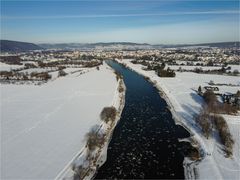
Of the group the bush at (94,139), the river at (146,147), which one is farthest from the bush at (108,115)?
the bush at (94,139)

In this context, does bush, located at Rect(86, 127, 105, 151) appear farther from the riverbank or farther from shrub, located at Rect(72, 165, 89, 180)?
shrub, located at Rect(72, 165, 89, 180)

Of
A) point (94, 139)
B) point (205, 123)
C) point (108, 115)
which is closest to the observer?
point (94, 139)

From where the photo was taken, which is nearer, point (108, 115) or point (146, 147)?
point (146, 147)

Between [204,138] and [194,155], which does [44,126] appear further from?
[204,138]

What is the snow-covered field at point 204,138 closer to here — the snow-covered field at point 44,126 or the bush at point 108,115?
the bush at point 108,115

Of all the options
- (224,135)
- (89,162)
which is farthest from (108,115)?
(224,135)

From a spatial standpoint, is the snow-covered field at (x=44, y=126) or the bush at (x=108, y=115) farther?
the bush at (x=108, y=115)
